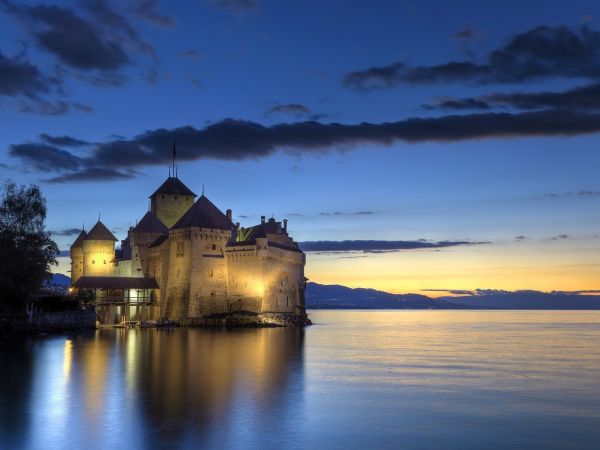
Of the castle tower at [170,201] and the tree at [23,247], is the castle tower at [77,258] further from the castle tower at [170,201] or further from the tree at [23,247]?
the tree at [23,247]

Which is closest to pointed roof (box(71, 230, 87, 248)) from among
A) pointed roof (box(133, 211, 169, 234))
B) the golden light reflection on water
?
pointed roof (box(133, 211, 169, 234))

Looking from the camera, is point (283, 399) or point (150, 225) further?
point (150, 225)

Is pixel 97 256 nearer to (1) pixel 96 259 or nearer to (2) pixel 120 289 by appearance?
(1) pixel 96 259

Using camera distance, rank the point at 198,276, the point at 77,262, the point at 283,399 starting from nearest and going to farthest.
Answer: the point at 283,399
the point at 198,276
the point at 77,262

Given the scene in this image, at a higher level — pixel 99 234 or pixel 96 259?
pixel 99 234

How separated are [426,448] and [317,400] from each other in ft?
24.2

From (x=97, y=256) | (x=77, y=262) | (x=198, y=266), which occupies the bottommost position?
(x=198, y=266)

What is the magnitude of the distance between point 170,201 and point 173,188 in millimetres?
1558

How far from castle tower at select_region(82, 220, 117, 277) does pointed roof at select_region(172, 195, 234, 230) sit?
11806mm

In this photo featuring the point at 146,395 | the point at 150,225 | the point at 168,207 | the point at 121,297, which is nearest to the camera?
the point at 146,395

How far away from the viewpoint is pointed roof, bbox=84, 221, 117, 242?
71438 mm

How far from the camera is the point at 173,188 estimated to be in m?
74.8

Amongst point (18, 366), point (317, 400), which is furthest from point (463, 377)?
point (18, 366)

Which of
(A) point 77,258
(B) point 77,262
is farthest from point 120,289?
(A) point 77,258
